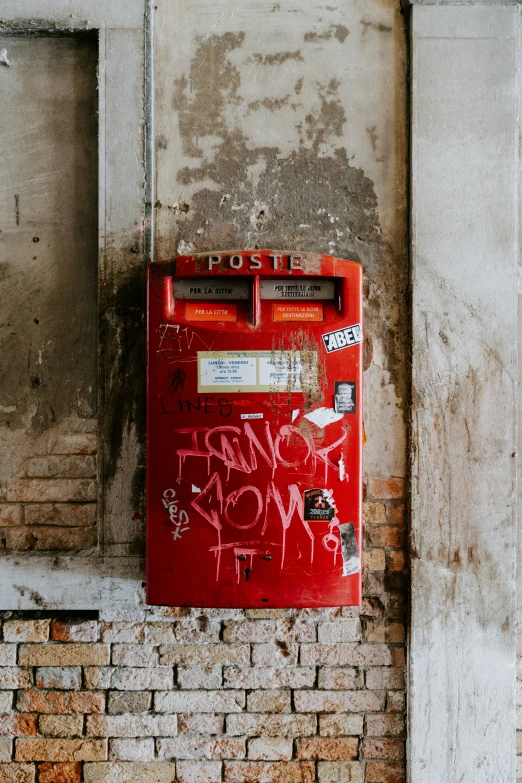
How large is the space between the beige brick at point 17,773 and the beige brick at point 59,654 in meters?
0.36

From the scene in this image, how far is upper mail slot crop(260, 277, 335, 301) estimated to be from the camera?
1576mm

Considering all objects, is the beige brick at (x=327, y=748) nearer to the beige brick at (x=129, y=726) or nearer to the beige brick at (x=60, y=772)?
the beige brick at (x=129, y=726)

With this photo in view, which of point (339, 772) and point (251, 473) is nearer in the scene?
point (251, 473)

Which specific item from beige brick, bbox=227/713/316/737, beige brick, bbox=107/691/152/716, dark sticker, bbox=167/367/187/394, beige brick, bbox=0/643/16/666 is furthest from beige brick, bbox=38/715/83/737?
dark sticker, bbox=167/367/187/394

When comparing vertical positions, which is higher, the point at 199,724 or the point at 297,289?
the point at 297,289

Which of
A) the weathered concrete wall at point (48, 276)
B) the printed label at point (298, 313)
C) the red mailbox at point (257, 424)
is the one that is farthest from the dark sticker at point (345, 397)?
the weathered concrete wall at point (48, 276)

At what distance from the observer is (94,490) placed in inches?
78.0

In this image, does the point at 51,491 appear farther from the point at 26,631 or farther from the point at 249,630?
the point at 249,630

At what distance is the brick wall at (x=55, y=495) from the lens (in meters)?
1.97

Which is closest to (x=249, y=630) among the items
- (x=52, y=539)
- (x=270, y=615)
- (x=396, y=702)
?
(x=270, y=615)

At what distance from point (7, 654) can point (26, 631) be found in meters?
0.11

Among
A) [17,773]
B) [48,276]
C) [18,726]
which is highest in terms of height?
[48,276]

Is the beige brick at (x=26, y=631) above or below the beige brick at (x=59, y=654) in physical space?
above

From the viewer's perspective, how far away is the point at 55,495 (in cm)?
198
